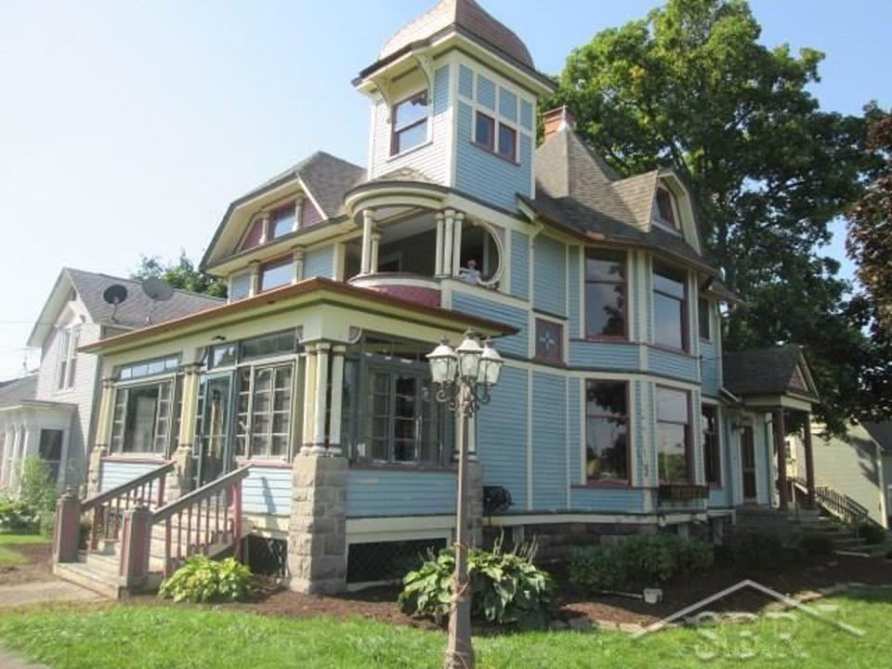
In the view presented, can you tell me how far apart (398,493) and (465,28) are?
8.97 m

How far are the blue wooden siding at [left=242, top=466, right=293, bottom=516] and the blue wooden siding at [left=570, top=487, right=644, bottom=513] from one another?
255 inches

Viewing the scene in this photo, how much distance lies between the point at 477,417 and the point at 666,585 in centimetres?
416

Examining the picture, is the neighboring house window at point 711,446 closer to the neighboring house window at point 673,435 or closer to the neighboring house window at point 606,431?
the neighboring house window at point 673,435

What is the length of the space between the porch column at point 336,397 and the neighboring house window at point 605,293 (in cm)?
676

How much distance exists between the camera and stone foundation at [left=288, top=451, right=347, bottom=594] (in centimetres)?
966

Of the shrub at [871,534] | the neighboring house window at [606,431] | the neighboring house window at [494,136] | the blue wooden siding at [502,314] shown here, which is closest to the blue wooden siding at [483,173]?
the neighboring house window at [494,136]

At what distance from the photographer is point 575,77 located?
26.6 meters

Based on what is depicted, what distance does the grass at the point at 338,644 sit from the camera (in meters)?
6.41

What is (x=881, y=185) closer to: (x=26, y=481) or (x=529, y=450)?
(x=529, y=450)

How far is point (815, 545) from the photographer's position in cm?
1648

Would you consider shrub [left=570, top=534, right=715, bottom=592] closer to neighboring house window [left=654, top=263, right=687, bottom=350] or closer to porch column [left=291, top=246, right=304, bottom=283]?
neighboring house window [left=654, top=263, right=687, bottom=350]

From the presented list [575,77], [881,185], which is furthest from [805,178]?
[881,185]

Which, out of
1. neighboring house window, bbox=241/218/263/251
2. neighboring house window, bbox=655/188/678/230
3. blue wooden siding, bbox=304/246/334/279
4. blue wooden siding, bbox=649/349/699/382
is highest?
neighboring house window, bbox=655/188/678/230

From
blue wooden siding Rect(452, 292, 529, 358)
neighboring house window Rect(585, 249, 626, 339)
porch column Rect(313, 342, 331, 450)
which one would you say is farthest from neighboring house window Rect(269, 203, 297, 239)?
porch column Rect(313, 342, 331, 450)
